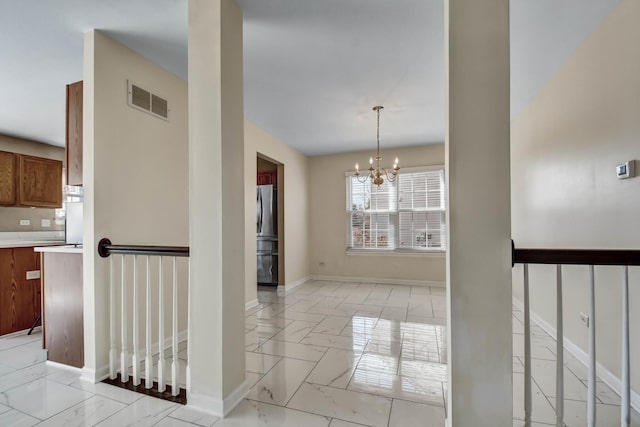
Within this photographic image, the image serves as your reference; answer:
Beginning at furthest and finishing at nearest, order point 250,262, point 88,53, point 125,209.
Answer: point 250,262, point 125,209, point 88,53

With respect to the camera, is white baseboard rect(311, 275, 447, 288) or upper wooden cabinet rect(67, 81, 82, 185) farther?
white baseboard rect(311, 275, 447, 288)

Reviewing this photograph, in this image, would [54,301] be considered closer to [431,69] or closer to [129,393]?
[129,393]

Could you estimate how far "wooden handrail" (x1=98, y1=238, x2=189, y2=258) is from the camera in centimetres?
191

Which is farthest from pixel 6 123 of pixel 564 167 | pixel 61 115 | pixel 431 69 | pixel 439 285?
pixel 439 285

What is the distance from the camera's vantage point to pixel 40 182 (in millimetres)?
4406

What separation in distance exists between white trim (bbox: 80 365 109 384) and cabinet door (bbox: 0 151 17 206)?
340cm

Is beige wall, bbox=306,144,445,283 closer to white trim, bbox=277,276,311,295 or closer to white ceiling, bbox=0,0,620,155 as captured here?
white trim, bbox=277,276,311,295

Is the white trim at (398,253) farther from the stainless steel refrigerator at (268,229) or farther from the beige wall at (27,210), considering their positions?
the beige wall at (27,210)

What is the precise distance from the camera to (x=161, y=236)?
8.87ft

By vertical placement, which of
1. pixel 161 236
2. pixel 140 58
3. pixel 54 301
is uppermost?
pixel 140 58

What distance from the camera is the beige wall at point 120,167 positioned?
84.4 inches

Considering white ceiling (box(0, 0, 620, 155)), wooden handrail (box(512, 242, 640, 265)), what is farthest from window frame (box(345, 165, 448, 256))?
wooden handrail (box(512, 242, 640, 265))

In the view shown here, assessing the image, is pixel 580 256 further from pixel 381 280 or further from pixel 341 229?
pixel 341 229

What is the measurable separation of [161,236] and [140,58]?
1.58m
